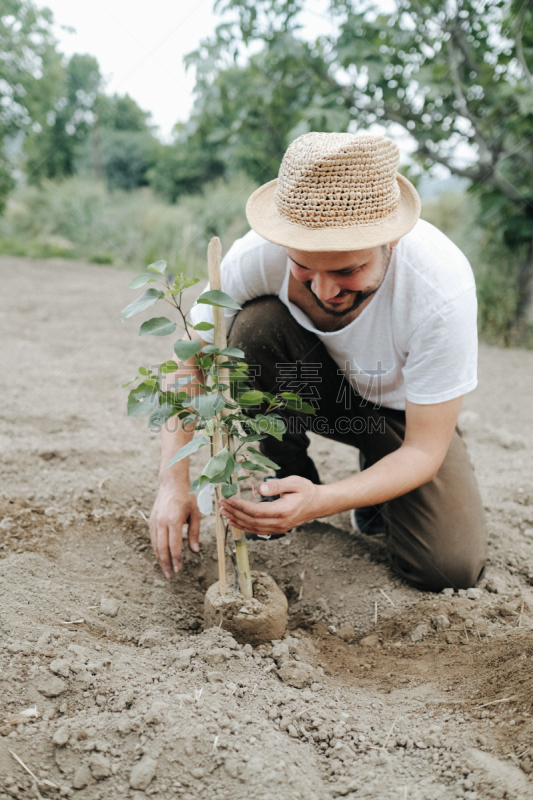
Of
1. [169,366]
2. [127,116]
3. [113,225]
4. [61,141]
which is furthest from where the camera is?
[127,116]

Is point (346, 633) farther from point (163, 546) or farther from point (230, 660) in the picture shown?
point (163, 546)

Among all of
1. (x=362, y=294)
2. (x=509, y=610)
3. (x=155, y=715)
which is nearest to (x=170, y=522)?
(x=155, y=715)

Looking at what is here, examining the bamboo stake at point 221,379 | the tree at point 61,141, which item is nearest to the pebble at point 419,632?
the bamboo stake at point 221,379

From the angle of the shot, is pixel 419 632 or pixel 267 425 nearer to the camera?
pixel 267 425

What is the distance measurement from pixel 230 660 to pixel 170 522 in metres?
0.42

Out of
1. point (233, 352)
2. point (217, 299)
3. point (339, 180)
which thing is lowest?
point (233, 352)

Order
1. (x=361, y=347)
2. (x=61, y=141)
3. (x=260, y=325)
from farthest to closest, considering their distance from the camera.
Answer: (x=61, y=141) → (x=260, y=325) → (x=361, y=347)

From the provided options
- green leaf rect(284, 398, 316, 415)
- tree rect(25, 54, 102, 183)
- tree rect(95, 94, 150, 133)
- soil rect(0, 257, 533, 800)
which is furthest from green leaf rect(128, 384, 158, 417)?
tree rect(95, 94, 150, 133)

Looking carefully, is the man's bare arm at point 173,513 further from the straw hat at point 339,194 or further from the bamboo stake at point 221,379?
the straw hat at point 339,194

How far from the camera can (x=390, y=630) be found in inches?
62.7

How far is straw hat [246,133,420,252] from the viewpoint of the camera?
120cm

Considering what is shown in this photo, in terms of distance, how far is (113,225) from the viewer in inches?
385

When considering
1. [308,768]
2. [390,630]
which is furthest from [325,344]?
[308,768]

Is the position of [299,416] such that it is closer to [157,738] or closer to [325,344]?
[325,344]
